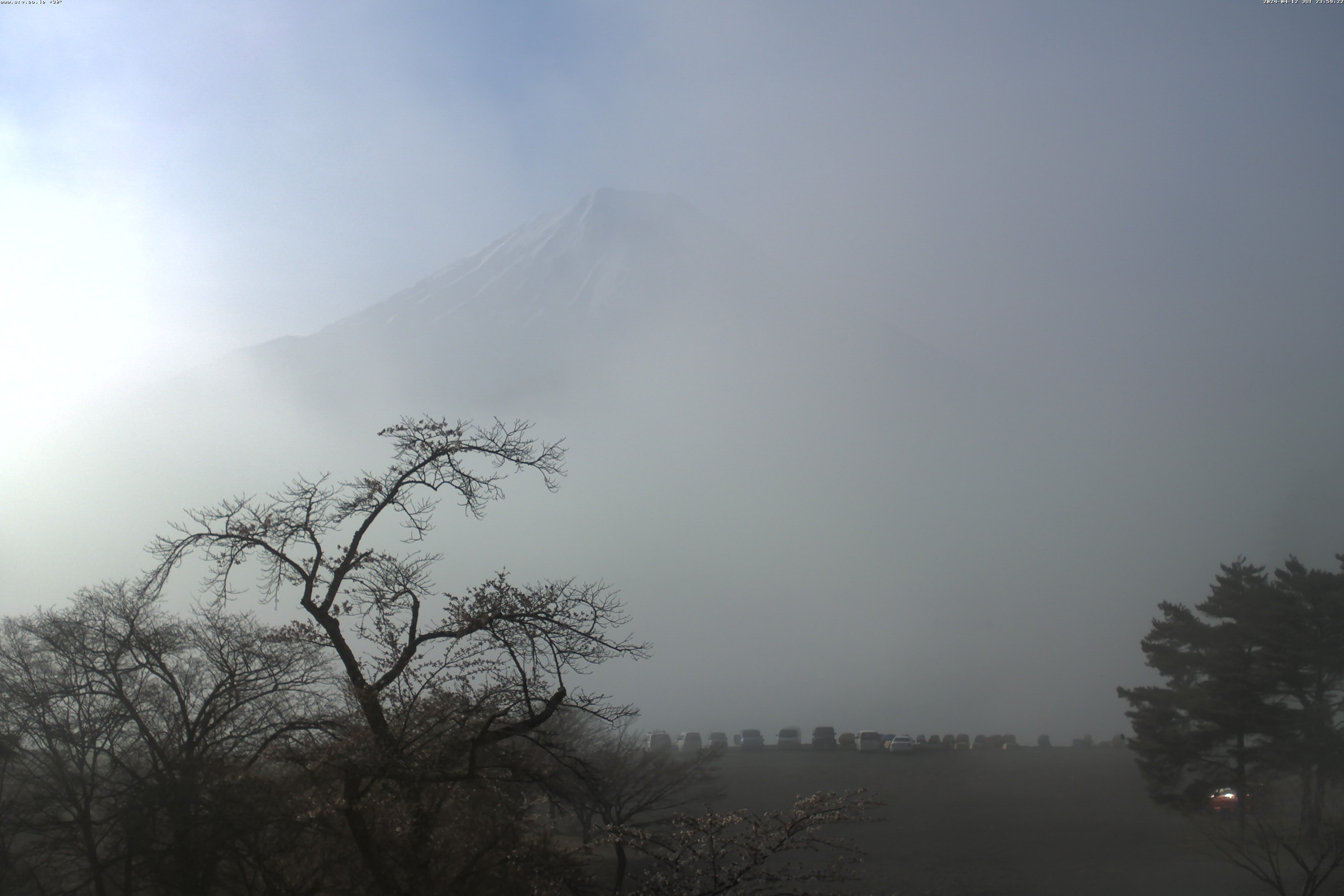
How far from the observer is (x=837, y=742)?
72500 mm

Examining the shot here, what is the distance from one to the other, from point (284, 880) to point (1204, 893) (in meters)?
33.8

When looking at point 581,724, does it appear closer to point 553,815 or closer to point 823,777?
point 553,815

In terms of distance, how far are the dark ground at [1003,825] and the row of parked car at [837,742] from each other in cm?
403

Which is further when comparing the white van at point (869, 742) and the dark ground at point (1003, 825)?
the white van at point (869, 742)

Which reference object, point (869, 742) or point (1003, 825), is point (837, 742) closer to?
point (869, 742)

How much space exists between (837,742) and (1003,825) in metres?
30.6

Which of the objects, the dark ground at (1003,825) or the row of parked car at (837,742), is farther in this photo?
the row of parked car at (837,742)

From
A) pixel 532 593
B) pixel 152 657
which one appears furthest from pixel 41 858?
pixel 532 593

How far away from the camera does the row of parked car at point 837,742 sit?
62875mm

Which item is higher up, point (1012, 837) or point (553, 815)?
point (553, 815)

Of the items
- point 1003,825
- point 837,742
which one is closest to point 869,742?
point 837,742

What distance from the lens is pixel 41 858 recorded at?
13570 millimetres

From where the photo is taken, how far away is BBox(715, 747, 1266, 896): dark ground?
33.9m

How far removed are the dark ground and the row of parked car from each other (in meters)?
4.03
